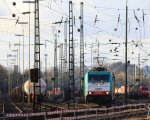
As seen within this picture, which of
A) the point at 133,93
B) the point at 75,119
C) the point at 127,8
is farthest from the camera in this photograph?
the point at 133,93

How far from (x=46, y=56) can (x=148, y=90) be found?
25.1m

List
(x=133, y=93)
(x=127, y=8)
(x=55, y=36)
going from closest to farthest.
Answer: (x=127, y=8)
(x=55, y=36)
(x=133, y=93)

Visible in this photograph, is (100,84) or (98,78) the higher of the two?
(98,78)

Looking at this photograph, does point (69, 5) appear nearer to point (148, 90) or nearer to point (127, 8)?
point (127, 8)

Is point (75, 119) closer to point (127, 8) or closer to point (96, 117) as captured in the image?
point (96, 117)

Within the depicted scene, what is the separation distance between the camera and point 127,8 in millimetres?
51062

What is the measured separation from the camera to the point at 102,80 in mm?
51375

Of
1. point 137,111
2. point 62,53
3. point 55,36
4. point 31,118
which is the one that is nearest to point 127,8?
point 137,111

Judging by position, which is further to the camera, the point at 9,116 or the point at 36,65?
the point at 36,65

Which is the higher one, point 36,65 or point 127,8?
point 127,8

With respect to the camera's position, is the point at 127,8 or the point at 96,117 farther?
the point at 127,8

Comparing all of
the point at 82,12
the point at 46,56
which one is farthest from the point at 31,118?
the point at 46,56

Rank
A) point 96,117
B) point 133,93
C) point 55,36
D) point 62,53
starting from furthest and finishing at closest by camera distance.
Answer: point 133,93, point 62,53, point 55,36, point 96,117

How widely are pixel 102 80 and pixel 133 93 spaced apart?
46802mm
